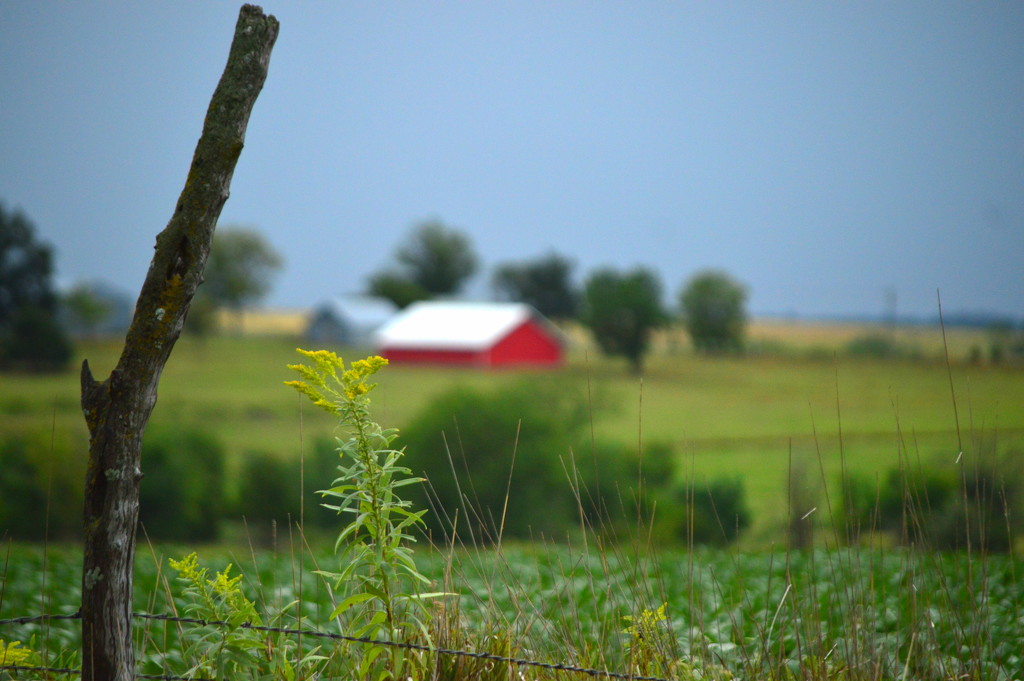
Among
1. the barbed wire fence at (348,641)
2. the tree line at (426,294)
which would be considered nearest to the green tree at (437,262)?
the tree line at (426,294)

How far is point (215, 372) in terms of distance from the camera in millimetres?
59469

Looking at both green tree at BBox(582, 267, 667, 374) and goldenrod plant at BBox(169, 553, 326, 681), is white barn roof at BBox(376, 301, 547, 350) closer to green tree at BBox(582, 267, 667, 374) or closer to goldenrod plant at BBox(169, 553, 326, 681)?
green tree at BBox(582, 267, 667, 374)

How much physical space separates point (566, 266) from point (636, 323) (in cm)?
1840

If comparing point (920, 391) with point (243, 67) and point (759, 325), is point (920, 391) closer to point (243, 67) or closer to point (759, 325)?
point (759, 325)

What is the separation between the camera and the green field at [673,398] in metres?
40.1

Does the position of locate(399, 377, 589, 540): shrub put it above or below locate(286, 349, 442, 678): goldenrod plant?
below

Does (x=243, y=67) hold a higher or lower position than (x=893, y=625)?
higher

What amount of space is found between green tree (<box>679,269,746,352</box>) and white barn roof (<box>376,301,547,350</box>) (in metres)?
11.1

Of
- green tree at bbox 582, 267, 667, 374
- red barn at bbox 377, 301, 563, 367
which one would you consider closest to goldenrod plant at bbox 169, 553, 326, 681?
green tree at bbox 582, 267, 667, 374

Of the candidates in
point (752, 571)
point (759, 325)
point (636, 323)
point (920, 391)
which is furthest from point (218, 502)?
point (759, 325)

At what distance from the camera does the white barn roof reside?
2293 inches

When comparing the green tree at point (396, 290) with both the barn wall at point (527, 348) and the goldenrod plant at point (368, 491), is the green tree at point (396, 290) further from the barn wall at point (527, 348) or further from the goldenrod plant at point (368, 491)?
the goldenrod plant at point (368, 491)

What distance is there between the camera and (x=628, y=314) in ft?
182

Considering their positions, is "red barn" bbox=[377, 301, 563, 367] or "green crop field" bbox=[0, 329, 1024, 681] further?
"red barn" bbox=[377, 301, 563, 367]
